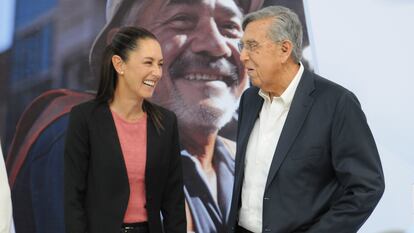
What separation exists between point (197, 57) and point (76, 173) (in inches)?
48.9

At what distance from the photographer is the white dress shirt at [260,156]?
1821 mm

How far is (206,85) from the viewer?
3.01 m

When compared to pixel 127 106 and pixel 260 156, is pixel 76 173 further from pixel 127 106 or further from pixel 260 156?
pixel 260 156

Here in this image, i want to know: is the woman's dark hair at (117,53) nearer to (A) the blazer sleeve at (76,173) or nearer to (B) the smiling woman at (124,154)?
(B) the smiling woman at (124,154)

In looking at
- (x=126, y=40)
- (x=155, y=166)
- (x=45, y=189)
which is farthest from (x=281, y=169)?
(x=45, y=189)

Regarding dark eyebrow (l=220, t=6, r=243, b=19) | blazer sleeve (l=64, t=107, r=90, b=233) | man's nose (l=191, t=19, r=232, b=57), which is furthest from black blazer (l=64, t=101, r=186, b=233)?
dark eyebrow (l=220, t=6, r=243, b=19)

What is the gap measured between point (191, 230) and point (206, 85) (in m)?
0.80

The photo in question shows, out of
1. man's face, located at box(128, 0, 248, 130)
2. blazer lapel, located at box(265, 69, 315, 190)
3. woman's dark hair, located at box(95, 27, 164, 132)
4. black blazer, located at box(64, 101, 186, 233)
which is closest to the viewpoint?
blazer lapel, located at box(265, 69, 315, 190)

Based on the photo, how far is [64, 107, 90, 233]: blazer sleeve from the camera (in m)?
1.94

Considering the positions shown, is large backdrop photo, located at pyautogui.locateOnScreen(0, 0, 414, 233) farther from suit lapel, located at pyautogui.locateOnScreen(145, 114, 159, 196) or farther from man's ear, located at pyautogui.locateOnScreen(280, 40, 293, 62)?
man's ear, located at pyautogui.locateOnScreen(280, 40, 293, 62)

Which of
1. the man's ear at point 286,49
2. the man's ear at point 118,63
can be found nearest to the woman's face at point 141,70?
the man's ear at point 118,63

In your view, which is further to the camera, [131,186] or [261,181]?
[131,186]

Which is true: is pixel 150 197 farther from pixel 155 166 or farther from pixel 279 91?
pixel 279 91

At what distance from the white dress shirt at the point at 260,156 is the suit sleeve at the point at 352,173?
0.68ft
